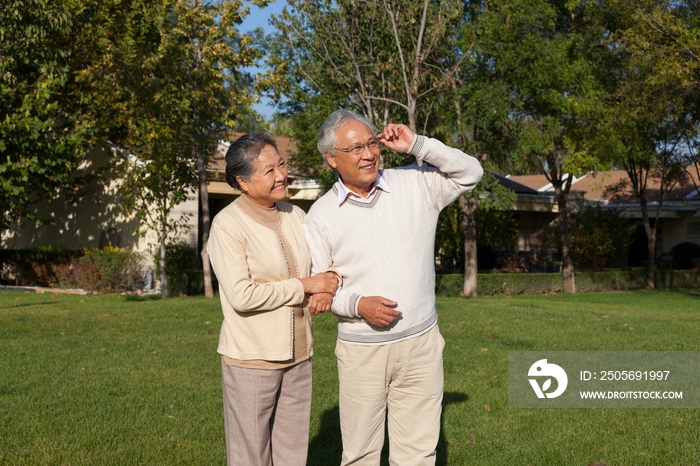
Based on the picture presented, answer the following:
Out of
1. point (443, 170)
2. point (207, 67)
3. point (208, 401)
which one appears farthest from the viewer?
point (207, 67)

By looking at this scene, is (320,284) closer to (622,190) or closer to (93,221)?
(93,221)

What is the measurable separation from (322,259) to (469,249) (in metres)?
18.3

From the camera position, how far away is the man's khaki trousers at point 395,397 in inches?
148

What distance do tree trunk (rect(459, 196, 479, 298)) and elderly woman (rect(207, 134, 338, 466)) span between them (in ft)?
57.6

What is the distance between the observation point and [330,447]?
5523mm

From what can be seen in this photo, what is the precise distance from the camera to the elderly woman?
3.58 meters

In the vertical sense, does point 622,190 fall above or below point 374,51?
below

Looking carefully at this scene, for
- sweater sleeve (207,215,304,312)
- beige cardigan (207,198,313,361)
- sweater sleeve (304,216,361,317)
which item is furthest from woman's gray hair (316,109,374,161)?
sweater sleeve (207,215,304,312)

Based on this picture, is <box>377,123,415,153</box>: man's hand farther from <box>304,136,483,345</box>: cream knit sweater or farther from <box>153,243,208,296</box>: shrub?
<box>153,243,208,296</box>: shrub

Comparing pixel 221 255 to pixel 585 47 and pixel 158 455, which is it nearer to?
pixel 158 455

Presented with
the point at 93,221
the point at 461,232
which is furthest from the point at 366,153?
the point at 461,232

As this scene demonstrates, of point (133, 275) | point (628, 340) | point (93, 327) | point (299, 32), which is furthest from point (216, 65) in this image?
point (628, 340)

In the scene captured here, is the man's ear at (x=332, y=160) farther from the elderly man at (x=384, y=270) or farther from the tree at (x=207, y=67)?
the tree at (x=207, y=67)

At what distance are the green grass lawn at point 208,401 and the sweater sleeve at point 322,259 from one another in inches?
77.8
